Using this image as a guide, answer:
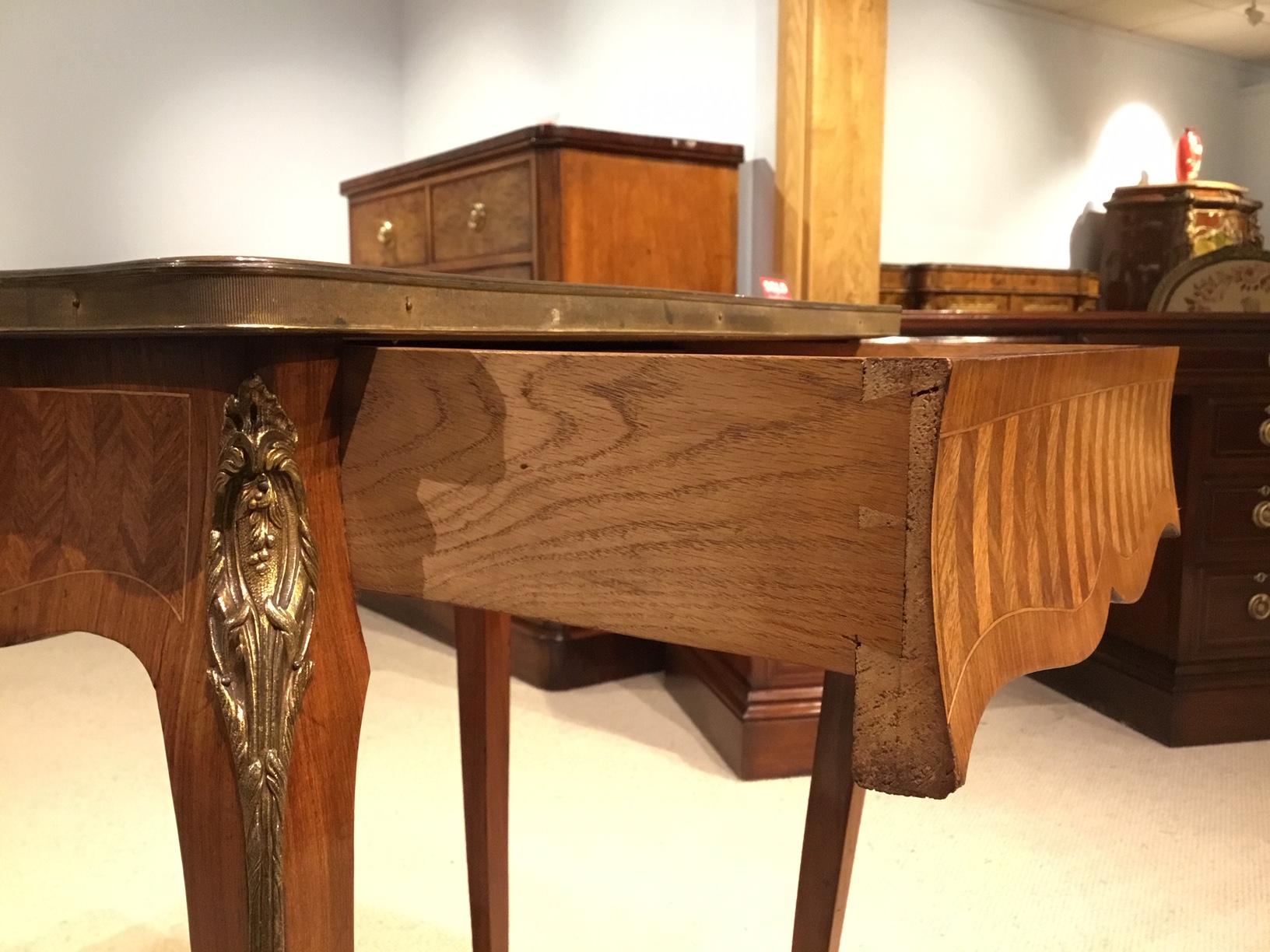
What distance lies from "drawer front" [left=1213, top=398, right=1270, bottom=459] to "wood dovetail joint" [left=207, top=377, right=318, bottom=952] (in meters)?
1.83

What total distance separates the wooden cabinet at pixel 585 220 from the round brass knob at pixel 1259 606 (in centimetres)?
113

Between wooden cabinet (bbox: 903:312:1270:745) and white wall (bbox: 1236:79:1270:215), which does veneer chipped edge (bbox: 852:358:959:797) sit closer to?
wooden cabinet (bbox: 903:312:1270:745)

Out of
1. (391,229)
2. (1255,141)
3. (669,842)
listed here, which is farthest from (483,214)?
(1255,141)

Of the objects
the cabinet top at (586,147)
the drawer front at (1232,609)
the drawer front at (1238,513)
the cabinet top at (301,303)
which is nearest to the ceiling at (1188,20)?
the cabinet top at (586,147)

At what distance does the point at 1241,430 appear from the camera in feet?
6.09

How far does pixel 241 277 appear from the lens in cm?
41

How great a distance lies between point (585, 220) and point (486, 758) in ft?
4.30

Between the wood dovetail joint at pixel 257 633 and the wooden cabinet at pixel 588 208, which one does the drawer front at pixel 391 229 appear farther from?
the wood dovetail joint at pixel 257 633

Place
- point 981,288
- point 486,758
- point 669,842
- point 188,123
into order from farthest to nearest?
1. point 188,123
2. point 981,288
3. point 669,842
4. point 486,758

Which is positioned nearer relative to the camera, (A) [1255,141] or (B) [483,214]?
(B) [483,214]

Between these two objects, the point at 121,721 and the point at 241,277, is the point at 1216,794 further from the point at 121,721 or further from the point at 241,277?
the point at 121,721

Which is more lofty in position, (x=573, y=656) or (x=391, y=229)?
(x=391, y=229)

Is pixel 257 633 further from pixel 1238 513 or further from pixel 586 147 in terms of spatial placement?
pixel 1238 513

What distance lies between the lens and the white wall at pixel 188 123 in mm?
3082
